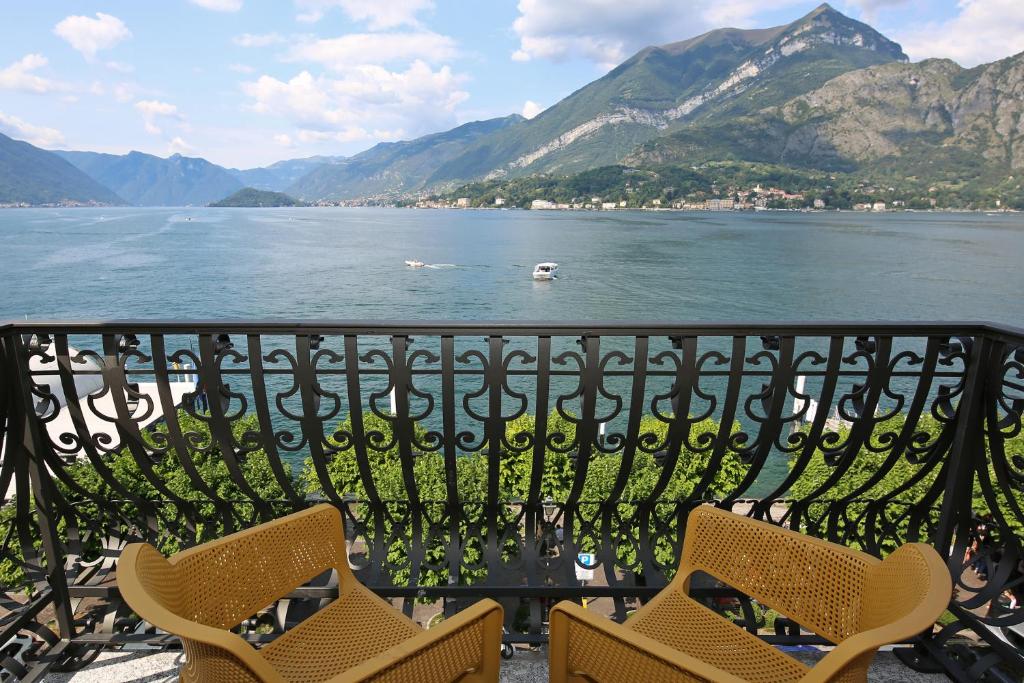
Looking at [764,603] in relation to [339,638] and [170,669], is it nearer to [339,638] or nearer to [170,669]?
[339,638]

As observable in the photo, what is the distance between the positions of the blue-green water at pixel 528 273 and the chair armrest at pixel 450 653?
24929 mm

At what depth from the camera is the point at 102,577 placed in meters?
2.53

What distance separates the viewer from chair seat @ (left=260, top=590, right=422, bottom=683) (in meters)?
1.58

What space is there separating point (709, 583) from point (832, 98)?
179 m

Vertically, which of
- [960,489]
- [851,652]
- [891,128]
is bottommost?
[960,489]

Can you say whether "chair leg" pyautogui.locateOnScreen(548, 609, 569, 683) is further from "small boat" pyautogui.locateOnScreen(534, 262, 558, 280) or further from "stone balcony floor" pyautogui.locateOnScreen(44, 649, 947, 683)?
"small boat" pyautogui.locateOnScreen(534, 262, 558, 280)

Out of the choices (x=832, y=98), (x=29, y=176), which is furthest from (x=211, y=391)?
(x=29, y=176)

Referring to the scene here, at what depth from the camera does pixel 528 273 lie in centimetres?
6288

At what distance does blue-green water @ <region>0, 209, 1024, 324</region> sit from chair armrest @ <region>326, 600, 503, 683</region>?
81.8ft

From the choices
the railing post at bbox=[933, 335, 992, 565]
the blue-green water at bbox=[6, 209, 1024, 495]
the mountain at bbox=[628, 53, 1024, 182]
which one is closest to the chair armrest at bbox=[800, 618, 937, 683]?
the railing post at bbox=[933, 335, 992, 565]

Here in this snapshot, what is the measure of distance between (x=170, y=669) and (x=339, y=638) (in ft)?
3.17

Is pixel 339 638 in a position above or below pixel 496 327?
below

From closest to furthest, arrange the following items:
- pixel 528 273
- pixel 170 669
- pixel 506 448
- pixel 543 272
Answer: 1. pixel 170 669
2. pixel 506 448
3. pixel 543 272
4. pixel 528 273

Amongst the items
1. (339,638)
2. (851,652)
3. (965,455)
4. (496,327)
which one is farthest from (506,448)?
(965,455)
